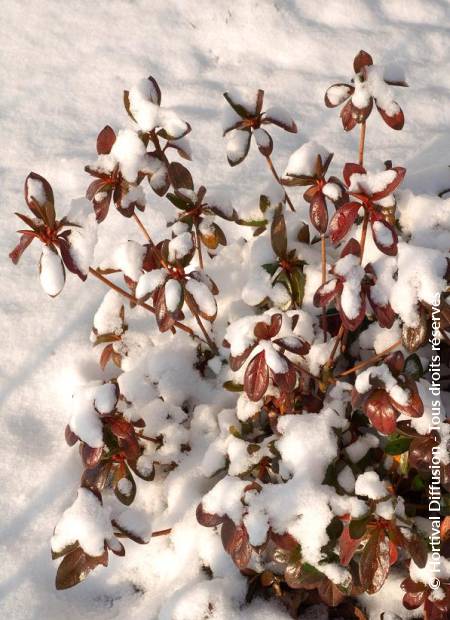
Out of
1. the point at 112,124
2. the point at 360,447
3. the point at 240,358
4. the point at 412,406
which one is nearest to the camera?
the point at 412,406

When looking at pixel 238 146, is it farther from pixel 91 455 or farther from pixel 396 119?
pixel 91 455

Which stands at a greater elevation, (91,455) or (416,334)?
(416,334)

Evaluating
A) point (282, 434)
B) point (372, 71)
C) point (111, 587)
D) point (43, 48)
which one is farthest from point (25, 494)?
point (43, 48)

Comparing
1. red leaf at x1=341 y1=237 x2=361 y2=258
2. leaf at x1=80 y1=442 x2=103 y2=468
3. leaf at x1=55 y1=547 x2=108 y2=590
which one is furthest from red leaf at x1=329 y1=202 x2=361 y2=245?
leaf at x1=55 y1=547 x2=108 y2=590

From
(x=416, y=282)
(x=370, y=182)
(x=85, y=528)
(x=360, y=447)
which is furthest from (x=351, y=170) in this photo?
(x=85, y=528)

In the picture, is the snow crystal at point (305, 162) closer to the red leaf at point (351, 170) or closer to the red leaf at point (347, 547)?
the red leaf at point (351, 170)

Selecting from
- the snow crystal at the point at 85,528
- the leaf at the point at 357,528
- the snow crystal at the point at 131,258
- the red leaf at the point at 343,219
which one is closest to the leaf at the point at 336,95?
the red leaf at the point at 343,219

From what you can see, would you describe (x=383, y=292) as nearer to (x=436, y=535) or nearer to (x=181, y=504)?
(x=436, y=535)

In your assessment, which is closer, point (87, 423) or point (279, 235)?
point (87, 423)
